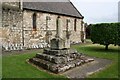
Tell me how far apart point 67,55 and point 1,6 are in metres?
10.4

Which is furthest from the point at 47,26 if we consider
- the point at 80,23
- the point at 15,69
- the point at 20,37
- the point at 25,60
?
the point at 15,69

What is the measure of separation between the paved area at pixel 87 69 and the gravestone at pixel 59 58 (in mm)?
399

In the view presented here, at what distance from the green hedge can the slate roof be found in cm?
777

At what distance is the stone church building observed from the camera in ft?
73.0

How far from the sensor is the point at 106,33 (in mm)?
22047

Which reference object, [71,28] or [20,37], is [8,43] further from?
[71,28]

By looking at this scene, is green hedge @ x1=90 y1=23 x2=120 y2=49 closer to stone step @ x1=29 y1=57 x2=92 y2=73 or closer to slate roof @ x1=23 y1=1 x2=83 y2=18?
stone step @ x1=29 y1=57 x2=92 y2=73

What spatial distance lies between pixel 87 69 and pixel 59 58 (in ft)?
6.70

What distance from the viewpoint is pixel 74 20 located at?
34531 millimetres

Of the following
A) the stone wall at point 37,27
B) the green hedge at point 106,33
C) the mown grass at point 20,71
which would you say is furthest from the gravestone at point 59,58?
the stone wall at point 37,27

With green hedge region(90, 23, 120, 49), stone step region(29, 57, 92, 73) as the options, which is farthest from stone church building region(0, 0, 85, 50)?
stone step region(29, 57, 92, 73)

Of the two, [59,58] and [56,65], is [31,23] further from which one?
[56,65]

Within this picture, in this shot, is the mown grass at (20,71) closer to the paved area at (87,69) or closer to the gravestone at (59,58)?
the gravestone at (59,58)

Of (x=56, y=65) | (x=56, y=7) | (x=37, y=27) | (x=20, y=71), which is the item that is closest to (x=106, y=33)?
(x=37, y=27)
